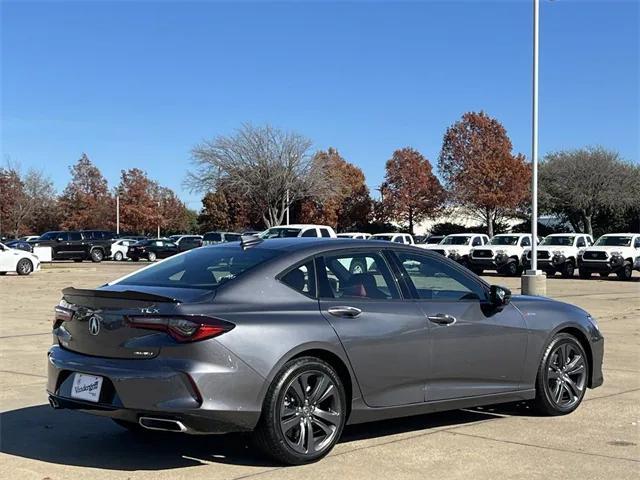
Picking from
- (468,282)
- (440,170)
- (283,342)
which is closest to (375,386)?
(283,342)

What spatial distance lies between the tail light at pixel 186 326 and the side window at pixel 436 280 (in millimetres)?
1829

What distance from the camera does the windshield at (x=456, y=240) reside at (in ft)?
123

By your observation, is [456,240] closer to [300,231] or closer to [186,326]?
[300,231]

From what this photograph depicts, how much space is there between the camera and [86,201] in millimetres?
78812

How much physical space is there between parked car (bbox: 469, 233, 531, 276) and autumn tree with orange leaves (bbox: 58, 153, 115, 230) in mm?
52270

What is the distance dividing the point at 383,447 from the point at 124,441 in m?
1.98

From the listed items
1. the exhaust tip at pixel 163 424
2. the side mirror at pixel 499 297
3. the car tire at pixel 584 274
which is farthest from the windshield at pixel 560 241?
the exhaust tip at pixel 163 424

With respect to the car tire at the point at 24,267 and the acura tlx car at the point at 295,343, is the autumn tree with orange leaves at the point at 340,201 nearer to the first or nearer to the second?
the car tire at the point at 24,267

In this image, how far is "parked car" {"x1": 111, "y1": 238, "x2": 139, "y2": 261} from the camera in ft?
159

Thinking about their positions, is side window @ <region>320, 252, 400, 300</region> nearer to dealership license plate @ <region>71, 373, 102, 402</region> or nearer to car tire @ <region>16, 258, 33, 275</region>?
dealership license plate @ <region>71, 373, 102, 402</region>

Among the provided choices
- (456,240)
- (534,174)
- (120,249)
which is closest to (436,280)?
(534,174)

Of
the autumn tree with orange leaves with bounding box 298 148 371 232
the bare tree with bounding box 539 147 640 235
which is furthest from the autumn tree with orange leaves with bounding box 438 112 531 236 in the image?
the autumn tree with orange leaves with bounding box 298 148 371 232

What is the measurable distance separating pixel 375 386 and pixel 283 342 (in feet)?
2.95

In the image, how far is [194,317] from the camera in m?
5.16
